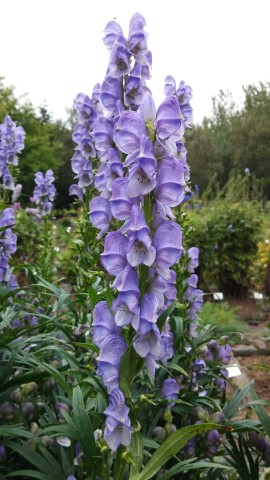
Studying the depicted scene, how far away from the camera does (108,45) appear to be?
2010 mm

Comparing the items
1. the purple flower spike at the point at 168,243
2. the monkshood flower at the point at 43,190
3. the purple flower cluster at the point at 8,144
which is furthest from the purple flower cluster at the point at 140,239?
the monkshood flower at the point at 43,190

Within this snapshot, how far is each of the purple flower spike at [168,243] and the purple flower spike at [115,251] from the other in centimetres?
9

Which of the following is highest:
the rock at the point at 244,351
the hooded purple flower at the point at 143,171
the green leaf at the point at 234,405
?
the hooded purple flower at the point at 143,171

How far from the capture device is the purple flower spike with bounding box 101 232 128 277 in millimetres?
1367

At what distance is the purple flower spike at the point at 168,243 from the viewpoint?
1372 mm

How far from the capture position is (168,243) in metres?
1.37

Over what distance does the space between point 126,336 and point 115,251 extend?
11.5 inches

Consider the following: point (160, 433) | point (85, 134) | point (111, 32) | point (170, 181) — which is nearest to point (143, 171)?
point (170, 181)

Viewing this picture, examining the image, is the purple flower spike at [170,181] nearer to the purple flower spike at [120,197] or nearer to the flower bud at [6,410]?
the purple flower spike at [120,197]

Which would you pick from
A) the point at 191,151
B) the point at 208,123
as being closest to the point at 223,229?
the point at 191,151

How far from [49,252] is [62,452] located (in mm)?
2500

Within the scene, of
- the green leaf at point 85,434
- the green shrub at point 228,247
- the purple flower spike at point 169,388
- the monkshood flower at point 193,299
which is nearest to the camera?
the green leaf at point 85,434

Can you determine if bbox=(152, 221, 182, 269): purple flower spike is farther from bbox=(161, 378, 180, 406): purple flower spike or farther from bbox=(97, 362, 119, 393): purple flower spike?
bbox=(161, 378, 180, 406): purple flower spike

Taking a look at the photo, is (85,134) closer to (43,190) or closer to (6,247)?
(6,247)
